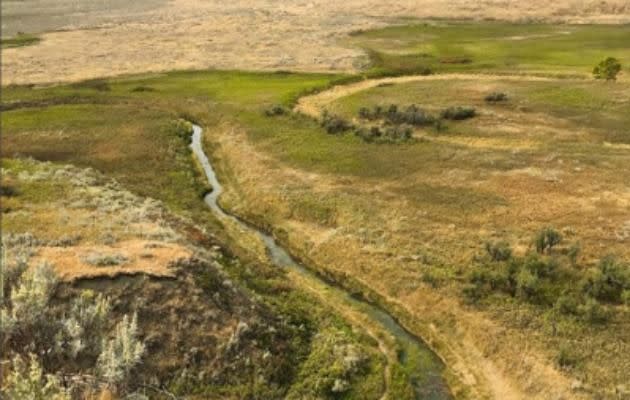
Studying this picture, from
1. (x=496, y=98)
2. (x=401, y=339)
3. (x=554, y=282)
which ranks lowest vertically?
(x=401, y=339)

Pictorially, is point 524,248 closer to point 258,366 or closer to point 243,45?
point 258,366

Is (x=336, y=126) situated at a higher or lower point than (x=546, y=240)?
higher

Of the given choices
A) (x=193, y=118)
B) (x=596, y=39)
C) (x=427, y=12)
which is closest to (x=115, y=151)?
(x=193, y=118)

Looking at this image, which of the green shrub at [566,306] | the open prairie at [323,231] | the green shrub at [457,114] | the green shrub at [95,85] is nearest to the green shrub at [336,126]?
the open prairie at [323,231]

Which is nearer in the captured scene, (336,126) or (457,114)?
(336,126)

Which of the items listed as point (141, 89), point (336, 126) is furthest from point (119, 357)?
point (141, 89)

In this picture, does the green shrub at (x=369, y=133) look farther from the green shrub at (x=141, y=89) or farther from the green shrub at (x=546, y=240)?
the green shrub at (x=141, y=89)

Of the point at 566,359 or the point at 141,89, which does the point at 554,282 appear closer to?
the point at 566,359
